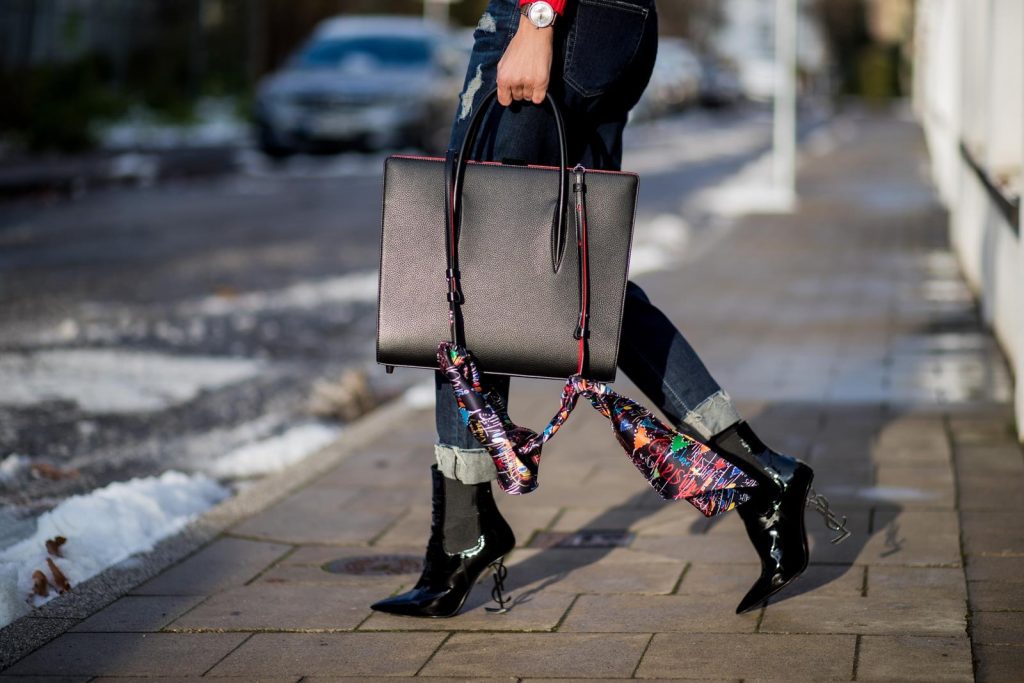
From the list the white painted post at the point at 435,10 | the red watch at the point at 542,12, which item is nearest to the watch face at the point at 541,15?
the red watch at the point at 542,12

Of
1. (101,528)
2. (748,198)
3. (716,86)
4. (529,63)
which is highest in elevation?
(529,63)

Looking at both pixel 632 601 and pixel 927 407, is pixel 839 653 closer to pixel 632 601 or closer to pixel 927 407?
pixel 632 601

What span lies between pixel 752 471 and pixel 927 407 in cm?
251

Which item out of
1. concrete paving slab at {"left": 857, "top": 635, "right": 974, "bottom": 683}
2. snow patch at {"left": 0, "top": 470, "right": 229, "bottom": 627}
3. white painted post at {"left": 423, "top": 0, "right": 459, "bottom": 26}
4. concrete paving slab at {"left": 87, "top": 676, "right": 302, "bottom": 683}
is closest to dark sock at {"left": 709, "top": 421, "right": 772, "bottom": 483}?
concrete paving slab at {"left": 857, "top": 635, "right": 974, "bottom": 683}

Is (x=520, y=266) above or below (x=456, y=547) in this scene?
above

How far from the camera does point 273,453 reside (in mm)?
5398

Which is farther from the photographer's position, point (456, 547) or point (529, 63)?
point (456, 547)

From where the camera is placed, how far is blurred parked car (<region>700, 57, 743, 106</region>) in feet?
155

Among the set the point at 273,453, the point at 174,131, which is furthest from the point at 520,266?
the point at 174,131

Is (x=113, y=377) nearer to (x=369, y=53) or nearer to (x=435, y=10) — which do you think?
(x=369, y=53)

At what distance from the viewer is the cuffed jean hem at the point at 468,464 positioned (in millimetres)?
3340

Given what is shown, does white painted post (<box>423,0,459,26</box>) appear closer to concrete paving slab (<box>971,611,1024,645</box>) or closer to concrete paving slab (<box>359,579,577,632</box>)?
concrete paving slab (<box>359,579,577,632</box>)

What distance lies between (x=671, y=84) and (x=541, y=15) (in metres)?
38.2

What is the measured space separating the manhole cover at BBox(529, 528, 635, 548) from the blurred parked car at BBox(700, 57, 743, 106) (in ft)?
143
